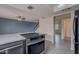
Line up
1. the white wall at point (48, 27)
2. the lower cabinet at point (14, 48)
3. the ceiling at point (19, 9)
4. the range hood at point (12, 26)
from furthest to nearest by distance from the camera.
Result: the white wall at point (48, 27) < the range hood at point (12, 26) < the ceiling at point (19, 9) < the lower cabinet at point (14, 48)

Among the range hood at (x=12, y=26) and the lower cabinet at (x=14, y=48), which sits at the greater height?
the range hood at (x=12, y=26)

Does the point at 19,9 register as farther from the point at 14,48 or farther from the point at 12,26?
the point at 14,48

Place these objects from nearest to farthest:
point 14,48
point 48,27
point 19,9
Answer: point 14,48 → point 19,9 → point 48,27

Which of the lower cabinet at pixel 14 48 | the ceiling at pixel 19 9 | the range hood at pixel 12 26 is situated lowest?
the lower cabinet at pixel 14 48

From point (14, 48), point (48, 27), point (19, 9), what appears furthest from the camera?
point (48, 27)

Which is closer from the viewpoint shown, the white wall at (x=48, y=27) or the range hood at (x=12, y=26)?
the range hood at (x=12, y=26)

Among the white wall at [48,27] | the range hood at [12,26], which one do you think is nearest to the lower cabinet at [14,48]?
the range hood at [12,26]

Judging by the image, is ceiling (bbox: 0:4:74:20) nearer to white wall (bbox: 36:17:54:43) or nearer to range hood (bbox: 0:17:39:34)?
range hood (bbox: 0:17:39:34)

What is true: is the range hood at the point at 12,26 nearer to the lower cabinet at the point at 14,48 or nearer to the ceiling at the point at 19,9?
the ceiling at the point at 19,9

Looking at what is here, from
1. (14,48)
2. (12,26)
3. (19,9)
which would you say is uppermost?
(19,9)

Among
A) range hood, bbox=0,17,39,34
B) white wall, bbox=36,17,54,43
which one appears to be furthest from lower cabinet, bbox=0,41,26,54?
white wall, bbox=36,17,54,43

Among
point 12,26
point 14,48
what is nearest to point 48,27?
point 12,26
